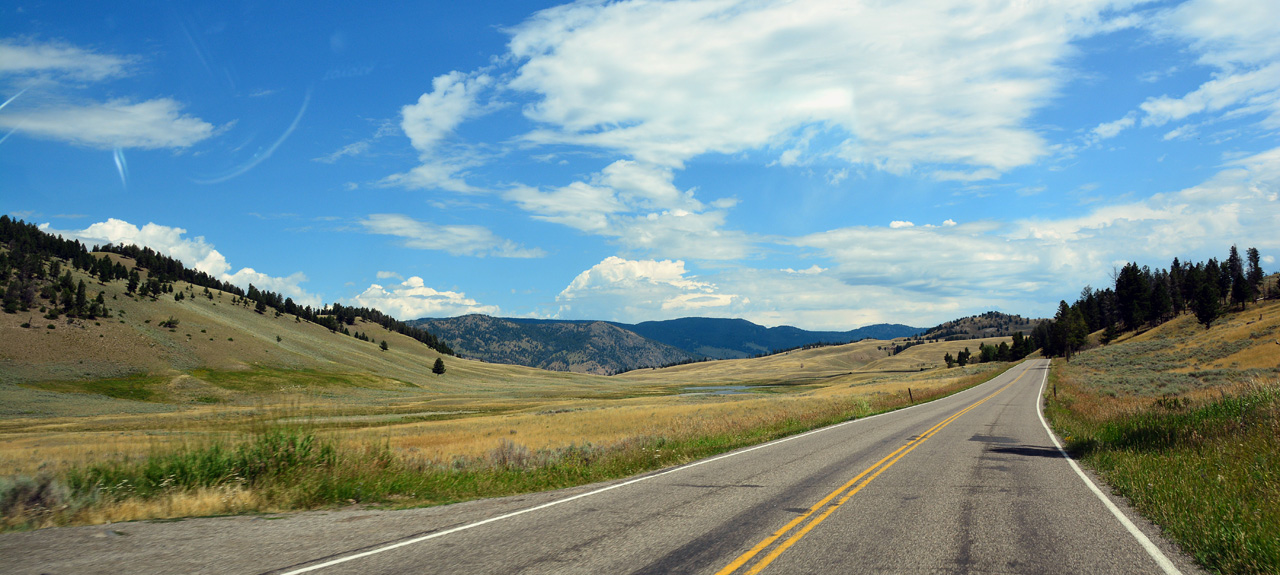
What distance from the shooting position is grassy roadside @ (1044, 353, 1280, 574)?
6.86 meters

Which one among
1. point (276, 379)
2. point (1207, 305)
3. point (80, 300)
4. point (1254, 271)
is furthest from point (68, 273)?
point (1254, 271)

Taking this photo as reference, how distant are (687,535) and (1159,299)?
146 meters

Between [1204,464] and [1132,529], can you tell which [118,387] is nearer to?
[1132,529]

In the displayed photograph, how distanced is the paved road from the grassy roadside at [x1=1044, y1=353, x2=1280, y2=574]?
0.47 metres

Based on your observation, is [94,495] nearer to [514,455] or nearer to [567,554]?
[567,554]

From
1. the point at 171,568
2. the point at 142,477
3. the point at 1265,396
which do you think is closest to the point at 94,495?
the point at 142,477

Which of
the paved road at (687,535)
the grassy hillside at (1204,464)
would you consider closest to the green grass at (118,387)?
the paved road at (687,535)

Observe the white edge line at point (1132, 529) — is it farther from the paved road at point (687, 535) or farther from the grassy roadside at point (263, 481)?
the grassy roadside at point (263, 481)

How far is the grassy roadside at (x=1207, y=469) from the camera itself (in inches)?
270

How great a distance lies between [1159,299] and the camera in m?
114

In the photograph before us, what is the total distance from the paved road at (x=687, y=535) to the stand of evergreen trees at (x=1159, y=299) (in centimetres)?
12316

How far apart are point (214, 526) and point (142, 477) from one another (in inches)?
126

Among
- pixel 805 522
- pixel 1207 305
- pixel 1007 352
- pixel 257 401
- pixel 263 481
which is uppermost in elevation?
pixel 1207 305

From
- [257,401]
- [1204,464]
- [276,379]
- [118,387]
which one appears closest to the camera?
[1204,464]
